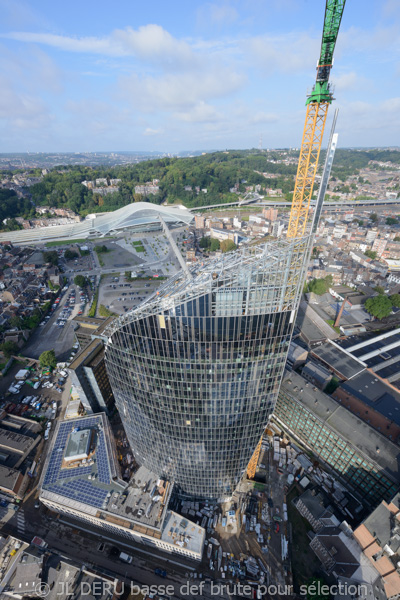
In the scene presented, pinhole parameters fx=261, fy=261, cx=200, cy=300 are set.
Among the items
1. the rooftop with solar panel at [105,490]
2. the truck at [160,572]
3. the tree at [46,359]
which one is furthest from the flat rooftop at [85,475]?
the tree at [46,359]

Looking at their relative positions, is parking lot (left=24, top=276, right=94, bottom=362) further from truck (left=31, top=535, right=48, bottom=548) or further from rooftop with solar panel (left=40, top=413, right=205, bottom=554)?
truck (left=31, top=535, right=48, bottom=548)

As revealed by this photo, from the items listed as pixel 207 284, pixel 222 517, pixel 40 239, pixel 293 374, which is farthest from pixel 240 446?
pixel 40 239

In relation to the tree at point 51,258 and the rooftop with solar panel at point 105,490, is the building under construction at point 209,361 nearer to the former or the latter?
the rooftop with solar panel at point 105,490

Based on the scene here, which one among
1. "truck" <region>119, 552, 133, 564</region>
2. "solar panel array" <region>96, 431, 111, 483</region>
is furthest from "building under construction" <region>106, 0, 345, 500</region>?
"truck" <region>119, 552, 133, 564</region>

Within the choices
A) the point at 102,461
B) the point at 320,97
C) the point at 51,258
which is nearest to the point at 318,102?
the point at 320,97

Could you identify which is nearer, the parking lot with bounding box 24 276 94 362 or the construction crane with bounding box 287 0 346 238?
the construction crane with bounding box 287 0 346 238

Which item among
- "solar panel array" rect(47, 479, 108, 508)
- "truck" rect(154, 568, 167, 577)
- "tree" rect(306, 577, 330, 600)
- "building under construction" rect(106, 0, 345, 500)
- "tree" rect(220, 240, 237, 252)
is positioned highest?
"building under construction" rect(106, 0, 345, 500)
